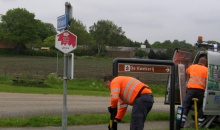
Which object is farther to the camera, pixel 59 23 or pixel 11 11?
pixel 11 11

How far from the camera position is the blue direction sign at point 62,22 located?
752cm

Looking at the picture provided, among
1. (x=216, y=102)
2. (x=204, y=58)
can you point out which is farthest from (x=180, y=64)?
(x=216, y=102)

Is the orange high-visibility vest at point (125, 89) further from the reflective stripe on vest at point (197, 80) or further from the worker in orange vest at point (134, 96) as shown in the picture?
the reflective stripe on vest at point (197, 80)

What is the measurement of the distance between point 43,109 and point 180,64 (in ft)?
17.1

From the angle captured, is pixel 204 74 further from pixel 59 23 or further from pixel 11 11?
pixel 11 11

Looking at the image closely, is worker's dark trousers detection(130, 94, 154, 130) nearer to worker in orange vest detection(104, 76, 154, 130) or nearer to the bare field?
worker in orange vest detection(104, 76, 154, 130)

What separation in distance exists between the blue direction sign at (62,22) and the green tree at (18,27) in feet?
293

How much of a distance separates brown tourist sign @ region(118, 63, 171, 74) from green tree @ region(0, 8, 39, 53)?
293ft

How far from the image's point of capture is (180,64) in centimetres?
1052

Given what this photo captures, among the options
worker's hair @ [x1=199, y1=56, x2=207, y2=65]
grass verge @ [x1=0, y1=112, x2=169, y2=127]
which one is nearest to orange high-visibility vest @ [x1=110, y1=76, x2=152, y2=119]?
worker's hair @ [x1=199, y1=56, x2=207, y2=65]

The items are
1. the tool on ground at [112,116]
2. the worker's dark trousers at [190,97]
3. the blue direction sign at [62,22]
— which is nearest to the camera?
the tool on ground at [112,116]

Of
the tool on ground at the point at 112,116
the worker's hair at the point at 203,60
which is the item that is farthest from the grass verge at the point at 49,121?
the tool on ground at the point at 112,116

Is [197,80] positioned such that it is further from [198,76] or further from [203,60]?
[203,60]

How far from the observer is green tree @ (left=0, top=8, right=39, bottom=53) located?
316 ft
